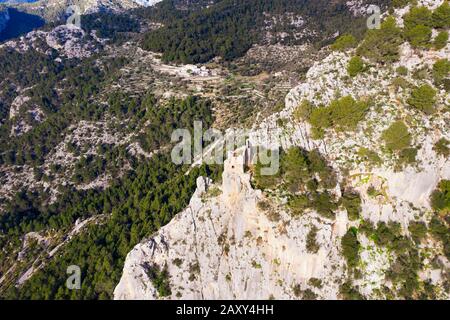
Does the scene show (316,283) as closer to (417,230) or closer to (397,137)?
(417,230)

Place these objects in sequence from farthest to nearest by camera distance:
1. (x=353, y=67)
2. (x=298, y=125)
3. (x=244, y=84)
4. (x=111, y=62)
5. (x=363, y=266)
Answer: (x=111, y=62), (x=244, y=84), (x=353, y=67), (x=298, y=125), (x=363, y=266)

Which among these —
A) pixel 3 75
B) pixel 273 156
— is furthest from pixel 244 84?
pixel 3 75

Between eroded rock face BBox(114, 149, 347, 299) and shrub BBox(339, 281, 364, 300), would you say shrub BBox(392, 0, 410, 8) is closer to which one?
eroded rock face BBox(114, 149, 347, 299)

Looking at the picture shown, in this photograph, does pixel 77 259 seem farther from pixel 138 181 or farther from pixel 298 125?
pixel 298 125

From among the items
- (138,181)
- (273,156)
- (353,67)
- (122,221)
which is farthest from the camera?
(138,181)

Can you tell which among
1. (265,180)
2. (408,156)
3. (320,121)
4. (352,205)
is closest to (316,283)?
(352,205)
